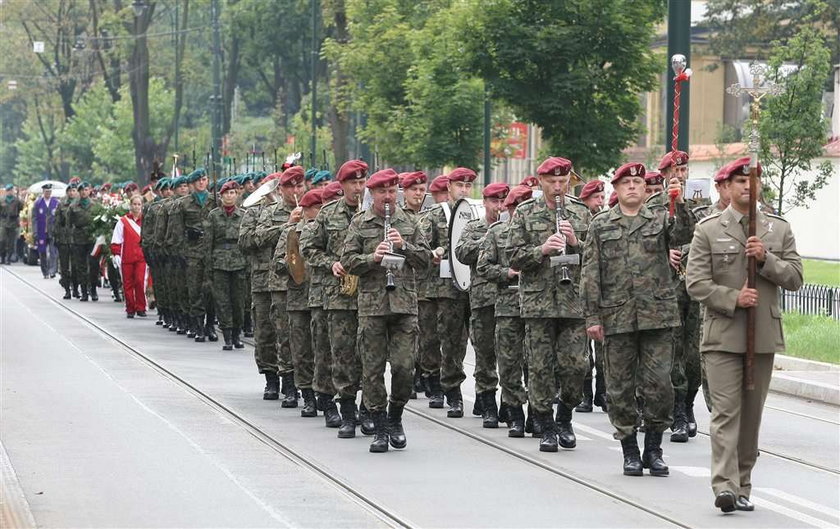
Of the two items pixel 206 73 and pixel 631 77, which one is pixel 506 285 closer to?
pixel 631 77

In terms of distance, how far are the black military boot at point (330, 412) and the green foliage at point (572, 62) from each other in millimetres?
13889

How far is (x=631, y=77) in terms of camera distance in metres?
28.0

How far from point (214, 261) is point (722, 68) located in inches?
1861

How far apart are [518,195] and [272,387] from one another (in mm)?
3543

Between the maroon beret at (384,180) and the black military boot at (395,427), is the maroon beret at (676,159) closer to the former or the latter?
the maroon beret at (384,180)

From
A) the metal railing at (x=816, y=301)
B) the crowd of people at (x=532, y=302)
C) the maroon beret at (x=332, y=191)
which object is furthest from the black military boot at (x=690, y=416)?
the metal railing at (x=816, y=301)

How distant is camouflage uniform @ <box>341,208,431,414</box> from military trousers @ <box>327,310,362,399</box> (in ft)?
1.46

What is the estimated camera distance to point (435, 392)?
1578 centimetres

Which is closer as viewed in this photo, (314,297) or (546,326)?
(546,326)

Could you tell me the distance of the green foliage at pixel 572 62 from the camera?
2739cm

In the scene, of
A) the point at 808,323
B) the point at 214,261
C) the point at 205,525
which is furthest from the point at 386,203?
the point at 808,323

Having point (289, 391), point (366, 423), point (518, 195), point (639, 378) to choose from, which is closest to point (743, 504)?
point (639, 378)

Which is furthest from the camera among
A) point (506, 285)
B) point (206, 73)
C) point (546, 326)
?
point (206, 73)

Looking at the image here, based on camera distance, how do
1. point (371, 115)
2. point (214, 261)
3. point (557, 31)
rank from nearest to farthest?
point (214, 261) < point (557, 31) < point (371, 115)
